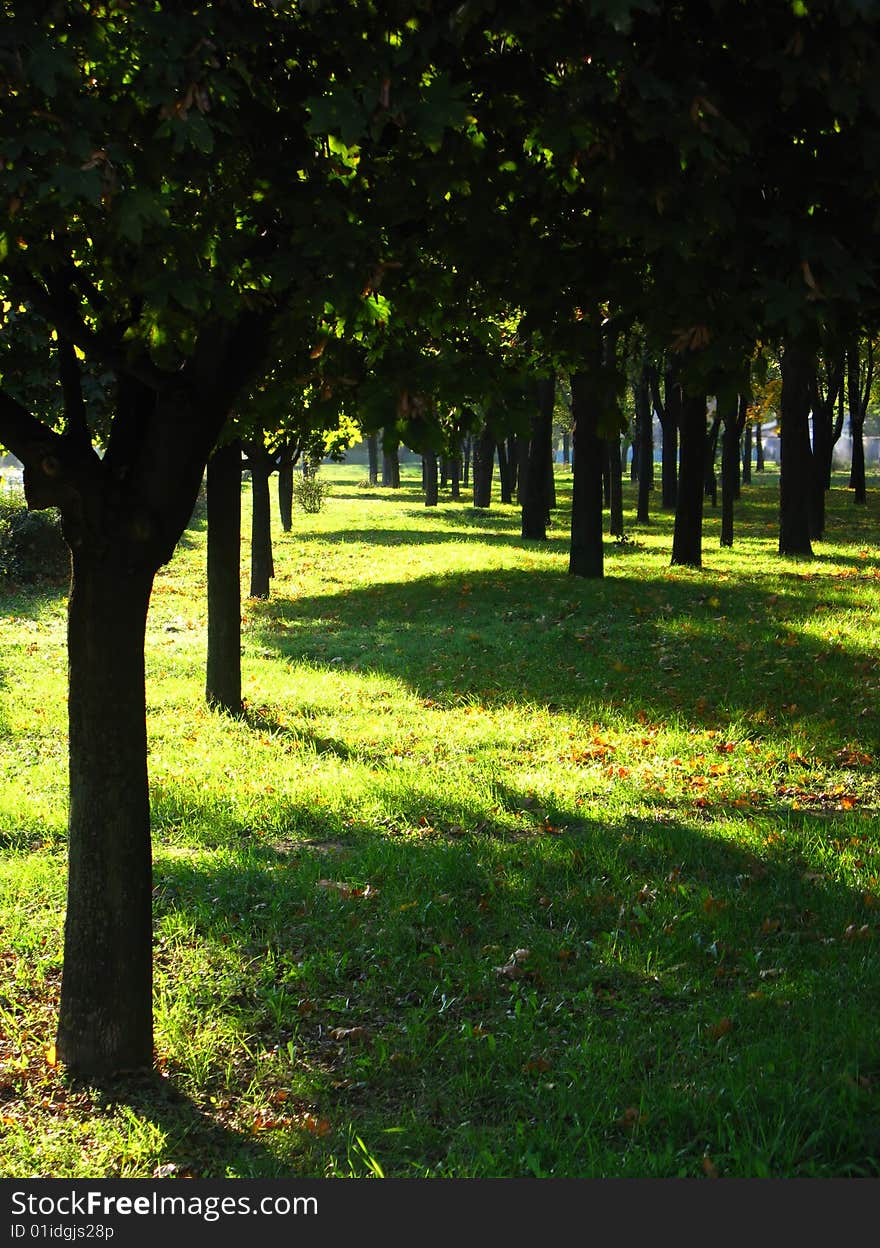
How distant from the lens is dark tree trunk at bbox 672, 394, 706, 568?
20172 mm

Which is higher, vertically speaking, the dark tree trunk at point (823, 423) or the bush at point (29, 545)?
the dark tree trunk at point (823, 423)

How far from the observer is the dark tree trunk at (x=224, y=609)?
12250mm

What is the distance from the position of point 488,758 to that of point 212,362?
18.6ft

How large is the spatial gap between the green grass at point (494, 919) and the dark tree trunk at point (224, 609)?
384mm

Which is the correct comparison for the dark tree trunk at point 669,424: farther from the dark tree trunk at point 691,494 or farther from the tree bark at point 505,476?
the dark tree trunk at point 691,494

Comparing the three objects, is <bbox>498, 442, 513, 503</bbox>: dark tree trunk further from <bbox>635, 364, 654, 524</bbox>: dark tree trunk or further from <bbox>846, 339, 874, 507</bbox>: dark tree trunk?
<bbox>846, 339, 874, 507</bbox>: dark tree trunk

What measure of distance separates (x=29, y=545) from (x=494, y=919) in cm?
1946

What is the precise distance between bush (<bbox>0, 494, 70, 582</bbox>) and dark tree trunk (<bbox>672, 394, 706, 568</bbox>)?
39.6 ft

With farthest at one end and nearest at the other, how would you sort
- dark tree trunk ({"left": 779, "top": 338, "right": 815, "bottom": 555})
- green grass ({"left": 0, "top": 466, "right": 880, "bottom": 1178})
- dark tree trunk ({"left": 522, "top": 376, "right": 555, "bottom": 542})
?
dark tree trunk ({"left": 522, "top": 376, "right": 555, "bottom": 542}) → dark tree trunk ({"left": 779, "top": 338, "right": 815, "bottom": 555}) → green grass ({"left": 0, "top": 466, "right": 880, "bottom": 1178})

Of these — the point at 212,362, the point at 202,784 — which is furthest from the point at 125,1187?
the point at 202,784

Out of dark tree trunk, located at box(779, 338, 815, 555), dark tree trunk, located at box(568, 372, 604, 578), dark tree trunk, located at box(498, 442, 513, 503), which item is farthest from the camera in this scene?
dark tree trunk, located at box(498, 442, 513, 503)

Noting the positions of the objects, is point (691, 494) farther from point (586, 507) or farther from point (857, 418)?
point (857, 418)

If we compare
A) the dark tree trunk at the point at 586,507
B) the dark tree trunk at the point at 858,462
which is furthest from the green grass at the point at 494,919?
the dark tree trunk at the point at 858,462

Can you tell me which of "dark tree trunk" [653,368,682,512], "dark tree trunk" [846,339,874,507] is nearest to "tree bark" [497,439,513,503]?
"dark tree trunk" [653,368,682,512]
